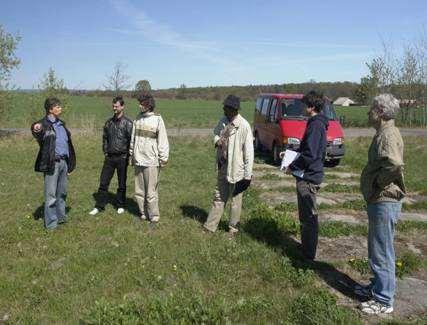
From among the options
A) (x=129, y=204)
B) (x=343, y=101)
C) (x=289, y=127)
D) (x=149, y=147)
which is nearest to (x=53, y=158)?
(x=149, y=147)

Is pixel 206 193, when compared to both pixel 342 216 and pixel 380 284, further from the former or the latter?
pixel 380 284

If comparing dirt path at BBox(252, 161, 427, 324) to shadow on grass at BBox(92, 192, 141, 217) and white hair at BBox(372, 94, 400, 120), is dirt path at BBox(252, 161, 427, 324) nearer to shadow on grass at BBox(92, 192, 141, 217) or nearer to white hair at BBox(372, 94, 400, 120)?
white hair at BBox(372, 94, 400, 120)

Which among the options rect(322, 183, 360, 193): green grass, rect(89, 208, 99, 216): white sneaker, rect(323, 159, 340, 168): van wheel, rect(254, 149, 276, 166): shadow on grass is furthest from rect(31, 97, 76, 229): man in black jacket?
rect(323, 159, 340, 168): van wheel

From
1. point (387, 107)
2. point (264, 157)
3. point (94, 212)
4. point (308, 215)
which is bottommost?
point (94, 212)

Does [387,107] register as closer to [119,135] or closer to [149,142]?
[149,142]

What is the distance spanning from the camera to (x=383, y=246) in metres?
4.43

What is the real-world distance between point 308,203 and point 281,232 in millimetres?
1361

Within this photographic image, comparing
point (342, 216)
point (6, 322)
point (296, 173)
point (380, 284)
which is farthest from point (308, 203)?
point (6, 322)

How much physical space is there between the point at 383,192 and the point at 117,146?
4761 mm

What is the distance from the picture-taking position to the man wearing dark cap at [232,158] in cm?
654

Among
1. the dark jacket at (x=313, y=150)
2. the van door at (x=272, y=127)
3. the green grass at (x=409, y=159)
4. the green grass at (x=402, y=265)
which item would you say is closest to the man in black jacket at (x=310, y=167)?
the dark jacket at (x=313, y=150)

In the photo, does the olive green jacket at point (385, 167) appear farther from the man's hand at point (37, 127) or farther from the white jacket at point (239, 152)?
the man's hand at point (37, 127)

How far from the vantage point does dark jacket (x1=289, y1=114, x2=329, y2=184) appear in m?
5.32

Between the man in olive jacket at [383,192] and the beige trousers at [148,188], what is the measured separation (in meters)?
3.72
